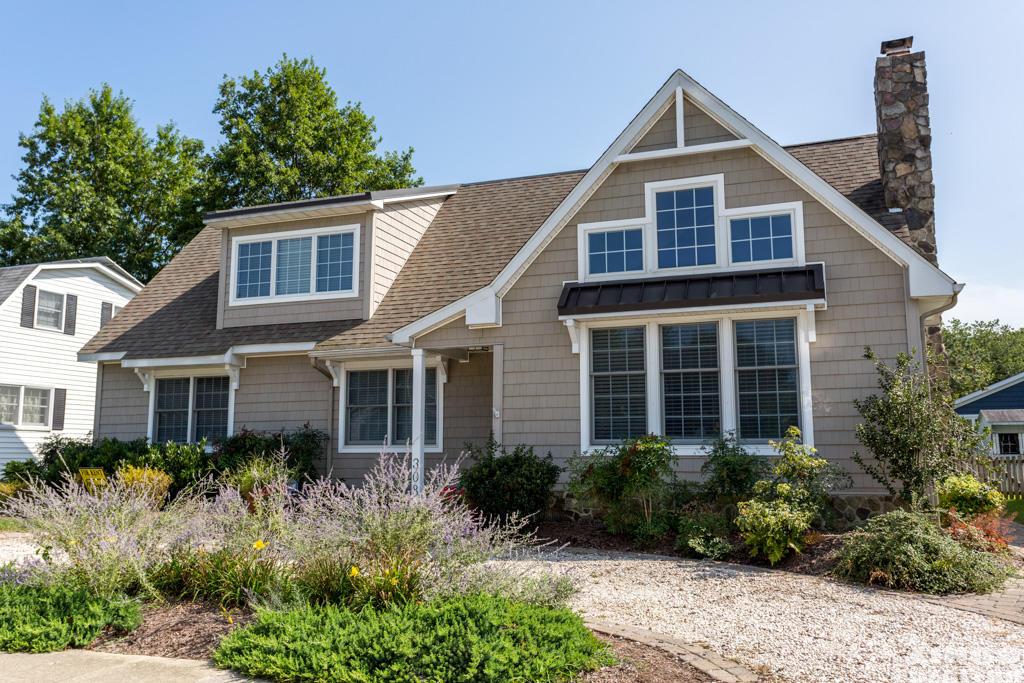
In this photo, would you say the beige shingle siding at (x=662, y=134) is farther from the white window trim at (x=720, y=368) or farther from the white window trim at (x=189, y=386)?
the white window trim at (x=189, y=386)

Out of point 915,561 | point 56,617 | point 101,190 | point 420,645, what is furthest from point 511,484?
point 101,190

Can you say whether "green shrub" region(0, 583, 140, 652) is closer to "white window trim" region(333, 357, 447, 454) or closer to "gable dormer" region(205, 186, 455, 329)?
"white window trim" region(333, 357, 447, 454)

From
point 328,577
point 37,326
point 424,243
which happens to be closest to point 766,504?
point 328,577

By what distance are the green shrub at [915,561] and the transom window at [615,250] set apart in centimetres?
526

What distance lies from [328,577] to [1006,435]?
3132cm

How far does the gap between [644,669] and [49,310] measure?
23.0 m

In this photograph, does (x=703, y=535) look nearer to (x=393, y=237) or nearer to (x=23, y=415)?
(x=393, y=237)

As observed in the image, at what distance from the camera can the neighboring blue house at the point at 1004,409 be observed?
28.9m

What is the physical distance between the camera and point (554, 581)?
601cm

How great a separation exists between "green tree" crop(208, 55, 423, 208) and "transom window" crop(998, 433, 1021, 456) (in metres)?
24.6

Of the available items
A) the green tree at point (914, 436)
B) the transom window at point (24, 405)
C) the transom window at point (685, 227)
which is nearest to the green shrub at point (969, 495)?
the green tree at point (914, 436)

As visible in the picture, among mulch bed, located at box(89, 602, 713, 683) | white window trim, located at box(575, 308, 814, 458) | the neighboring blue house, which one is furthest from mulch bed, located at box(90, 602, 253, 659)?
the neighboring blue house

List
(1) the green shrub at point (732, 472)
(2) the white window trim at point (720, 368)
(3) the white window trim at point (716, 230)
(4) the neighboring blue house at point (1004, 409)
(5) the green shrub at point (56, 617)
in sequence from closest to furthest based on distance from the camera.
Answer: (5) the green shrub at point (56, 617)
(1) the green shrub at point (732, 472)
(2) the white window trim at point (720, 368)
(3) the white window trim at point (716, 230)
(4) the neighboring blue house at point (1004, 409)

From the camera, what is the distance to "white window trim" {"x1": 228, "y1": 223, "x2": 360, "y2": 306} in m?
15.1
